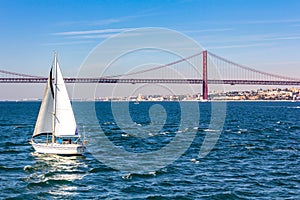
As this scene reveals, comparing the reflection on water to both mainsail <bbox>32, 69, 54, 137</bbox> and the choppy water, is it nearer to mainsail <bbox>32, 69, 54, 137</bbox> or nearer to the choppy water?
the choppy water

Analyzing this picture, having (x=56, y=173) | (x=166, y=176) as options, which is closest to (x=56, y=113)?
(x=56, y=173)

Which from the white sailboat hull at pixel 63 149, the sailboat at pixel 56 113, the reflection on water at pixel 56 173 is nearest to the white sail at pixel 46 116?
the sailboat at pixel 56 113

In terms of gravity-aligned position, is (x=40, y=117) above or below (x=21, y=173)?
above

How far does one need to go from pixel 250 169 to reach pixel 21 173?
59.5 feet

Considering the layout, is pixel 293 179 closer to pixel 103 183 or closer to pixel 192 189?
pixel 192 189

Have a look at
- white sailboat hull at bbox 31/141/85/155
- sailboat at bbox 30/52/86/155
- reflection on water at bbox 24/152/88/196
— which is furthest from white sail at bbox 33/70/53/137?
reflection on water at bbox 24/152/88/196

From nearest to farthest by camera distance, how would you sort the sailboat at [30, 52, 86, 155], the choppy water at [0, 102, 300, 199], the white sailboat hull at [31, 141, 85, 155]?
1. the choppy water at [0, 102, 300, 199]
2. the white sailboat hull at [31, 141, 85, 155]
3. the sailboat at [30, 52, 86, 155]

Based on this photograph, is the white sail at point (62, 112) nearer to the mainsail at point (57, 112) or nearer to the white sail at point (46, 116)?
the mainsail at point (57, 112)

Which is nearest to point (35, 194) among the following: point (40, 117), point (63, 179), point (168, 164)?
point (63, 179)

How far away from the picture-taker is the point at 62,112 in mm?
40250

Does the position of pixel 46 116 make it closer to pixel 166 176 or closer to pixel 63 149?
pixel 63 149

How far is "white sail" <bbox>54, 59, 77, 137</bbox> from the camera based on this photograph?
131ft

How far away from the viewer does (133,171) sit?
32.0m

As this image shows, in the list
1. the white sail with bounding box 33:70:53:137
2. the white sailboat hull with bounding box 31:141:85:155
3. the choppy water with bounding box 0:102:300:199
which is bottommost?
the choppy water with bounding box 0:102:300:199
